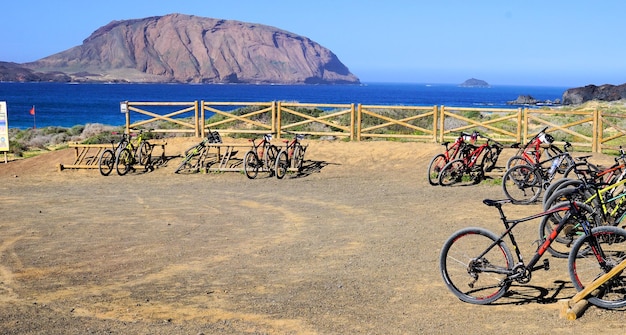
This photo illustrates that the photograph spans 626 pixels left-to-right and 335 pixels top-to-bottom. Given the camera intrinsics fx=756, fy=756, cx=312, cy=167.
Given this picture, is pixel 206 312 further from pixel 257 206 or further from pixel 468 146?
pixel 468 146

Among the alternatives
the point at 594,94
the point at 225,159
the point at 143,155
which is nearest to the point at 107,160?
the point at 143,155

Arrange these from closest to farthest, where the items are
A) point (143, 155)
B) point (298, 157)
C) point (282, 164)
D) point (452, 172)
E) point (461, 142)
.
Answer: point (452, 172), point (461, 142), point (282, 164), point (298, 157), point (143, 155)

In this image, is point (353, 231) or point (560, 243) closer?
point (560, 243)

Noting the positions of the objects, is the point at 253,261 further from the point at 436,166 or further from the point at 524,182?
the point at 436,166

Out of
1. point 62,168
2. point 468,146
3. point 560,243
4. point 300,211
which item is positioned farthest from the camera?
point 62,168

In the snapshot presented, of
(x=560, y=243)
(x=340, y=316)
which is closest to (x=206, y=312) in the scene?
(x=340, y=316)

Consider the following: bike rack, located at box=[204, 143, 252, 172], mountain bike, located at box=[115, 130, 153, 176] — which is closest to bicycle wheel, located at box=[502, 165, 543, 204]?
bike rack, located at box=[204, 143, 252, 172]

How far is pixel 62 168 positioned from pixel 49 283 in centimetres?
1285

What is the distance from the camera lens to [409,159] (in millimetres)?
20938

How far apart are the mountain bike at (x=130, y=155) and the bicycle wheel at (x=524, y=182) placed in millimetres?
10188

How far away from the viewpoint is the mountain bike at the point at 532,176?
46.8ft

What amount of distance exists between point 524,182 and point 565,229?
6515 millimetres

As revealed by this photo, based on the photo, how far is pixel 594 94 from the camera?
313 ft

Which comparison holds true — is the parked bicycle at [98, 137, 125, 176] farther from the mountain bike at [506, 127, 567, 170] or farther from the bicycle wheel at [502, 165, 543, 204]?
the bicycle wheel at [502, 165, 543, 204]
